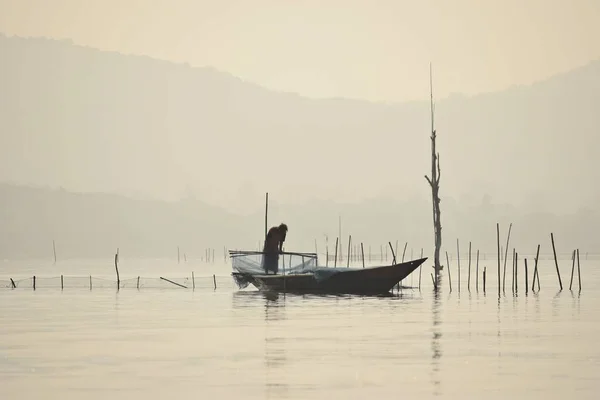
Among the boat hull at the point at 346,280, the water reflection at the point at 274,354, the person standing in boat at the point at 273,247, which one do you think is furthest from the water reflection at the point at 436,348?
the person standing in boat at the point at 273,247

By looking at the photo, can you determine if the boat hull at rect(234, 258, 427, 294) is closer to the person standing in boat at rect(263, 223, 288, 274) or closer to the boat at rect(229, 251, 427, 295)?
the boat at rect(229, 251, 427, 295)

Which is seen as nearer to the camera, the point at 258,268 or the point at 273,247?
the point at 273,247

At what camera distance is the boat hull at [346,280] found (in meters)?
47.2

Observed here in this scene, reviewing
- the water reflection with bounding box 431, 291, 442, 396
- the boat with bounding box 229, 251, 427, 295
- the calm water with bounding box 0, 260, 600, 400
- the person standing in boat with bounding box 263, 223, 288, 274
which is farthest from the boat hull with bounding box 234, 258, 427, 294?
the water reflection with bounding box 431, 291, 442, 396

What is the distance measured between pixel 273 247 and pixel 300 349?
21289mm

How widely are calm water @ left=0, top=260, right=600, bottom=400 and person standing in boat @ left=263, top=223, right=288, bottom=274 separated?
2.54m

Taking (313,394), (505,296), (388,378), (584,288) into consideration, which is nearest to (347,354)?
(388,378)

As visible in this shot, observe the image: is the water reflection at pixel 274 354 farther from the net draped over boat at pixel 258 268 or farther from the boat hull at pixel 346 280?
the net draped over boat at pixel 258 268

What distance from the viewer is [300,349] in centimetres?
2550

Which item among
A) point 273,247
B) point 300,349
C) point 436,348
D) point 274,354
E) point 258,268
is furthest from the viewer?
point 258,268

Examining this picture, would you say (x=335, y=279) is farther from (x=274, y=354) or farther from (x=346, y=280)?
(x=274, y=354)

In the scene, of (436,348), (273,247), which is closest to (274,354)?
(436,348)

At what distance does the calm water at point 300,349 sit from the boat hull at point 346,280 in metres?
2.18

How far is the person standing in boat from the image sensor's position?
45781 millimetres
